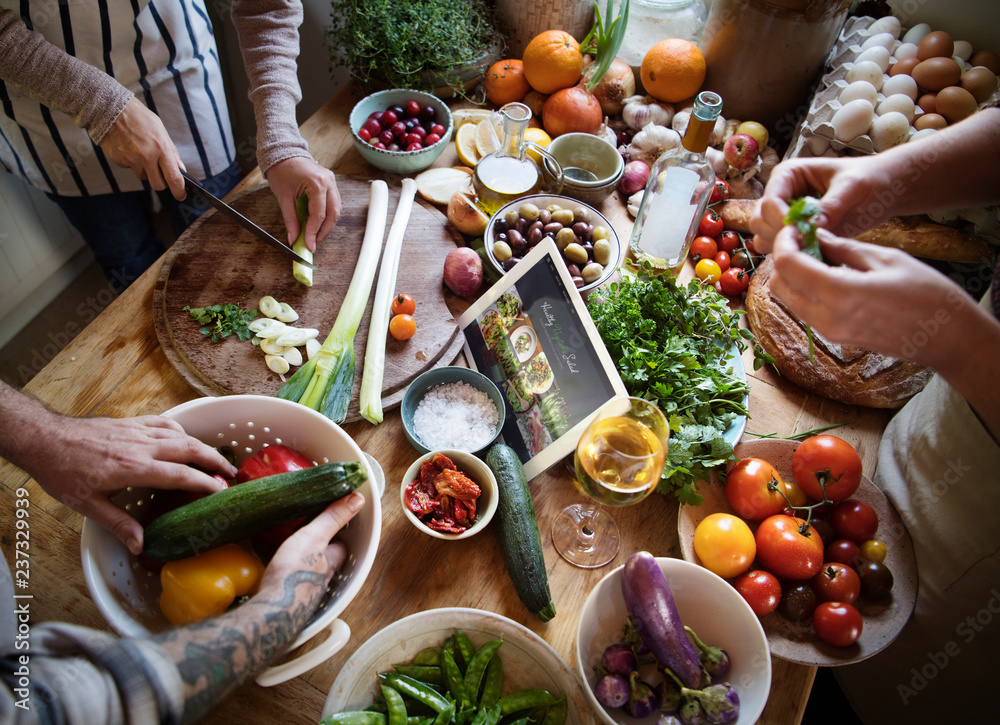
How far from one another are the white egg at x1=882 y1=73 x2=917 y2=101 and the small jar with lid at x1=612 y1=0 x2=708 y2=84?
71 centimetres

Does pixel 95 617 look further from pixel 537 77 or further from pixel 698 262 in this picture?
pixel 537 77

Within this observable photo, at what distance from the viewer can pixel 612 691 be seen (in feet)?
2.91

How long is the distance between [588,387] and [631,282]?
1.25 feet

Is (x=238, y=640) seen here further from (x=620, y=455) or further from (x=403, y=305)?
(x=403, y=305)

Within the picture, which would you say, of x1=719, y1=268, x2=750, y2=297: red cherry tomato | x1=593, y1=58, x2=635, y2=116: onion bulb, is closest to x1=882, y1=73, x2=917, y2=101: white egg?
x1=719, y1=268, x2=750, y2=297: red cherry tomato

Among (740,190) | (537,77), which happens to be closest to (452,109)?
(537,77)

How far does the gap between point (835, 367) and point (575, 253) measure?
2.23 feet

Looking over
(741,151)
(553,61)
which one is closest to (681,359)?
(741,151)

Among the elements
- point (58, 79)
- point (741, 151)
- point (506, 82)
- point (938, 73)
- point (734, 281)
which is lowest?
point (734, 281)

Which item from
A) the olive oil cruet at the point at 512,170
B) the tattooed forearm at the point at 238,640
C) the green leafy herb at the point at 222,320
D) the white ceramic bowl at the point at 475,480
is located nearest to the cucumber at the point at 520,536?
the white ceramic bowl at the point at 475,480

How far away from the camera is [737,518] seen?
3.64 ft

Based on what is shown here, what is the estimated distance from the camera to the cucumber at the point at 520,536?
40.9 inches

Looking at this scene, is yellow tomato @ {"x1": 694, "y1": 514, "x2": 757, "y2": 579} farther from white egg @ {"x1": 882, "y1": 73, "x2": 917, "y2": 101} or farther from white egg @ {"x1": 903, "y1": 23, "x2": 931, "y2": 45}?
white egg @ {"x1": 903, "y1": 23, "x2": 931, "y2": 45}

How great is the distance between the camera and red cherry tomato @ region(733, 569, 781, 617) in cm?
104
